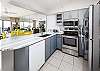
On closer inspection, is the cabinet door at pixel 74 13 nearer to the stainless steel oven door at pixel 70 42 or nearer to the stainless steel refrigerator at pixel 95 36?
the stainless steel oven door at pixel 70 42

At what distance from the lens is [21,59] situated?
5.63ft

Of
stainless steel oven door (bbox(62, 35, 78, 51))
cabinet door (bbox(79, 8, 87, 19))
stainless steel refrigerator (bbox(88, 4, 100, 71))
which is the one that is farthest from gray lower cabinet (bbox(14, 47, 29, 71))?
cabinet door (bbox(79, 8, 87, 19))

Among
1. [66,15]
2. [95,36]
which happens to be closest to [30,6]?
[66,15]

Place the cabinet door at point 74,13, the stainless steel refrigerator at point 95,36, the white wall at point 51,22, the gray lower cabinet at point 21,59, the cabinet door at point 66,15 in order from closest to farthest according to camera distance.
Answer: the gray lower cabinet at point 21,59 < the stainless steel refrigerator at point 95,36 < the cabinet door at point 74,13 < the cabinet door at point 66,15 < the white wall at point 51,22

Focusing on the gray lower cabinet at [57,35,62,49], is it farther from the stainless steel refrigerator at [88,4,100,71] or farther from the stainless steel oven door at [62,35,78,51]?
the stainless steel refrigerator at [88,4,100,71]

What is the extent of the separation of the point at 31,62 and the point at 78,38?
7.85ft

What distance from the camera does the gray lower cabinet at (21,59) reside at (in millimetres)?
1605

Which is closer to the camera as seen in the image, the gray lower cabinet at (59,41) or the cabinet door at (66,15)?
the cabinet door at (66,15)

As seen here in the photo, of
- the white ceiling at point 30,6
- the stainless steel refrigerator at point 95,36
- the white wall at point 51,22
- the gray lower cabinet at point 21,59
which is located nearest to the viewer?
the gray lower cabinet at point 21,59

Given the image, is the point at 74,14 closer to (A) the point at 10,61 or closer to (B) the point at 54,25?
(B) the point at 54,25

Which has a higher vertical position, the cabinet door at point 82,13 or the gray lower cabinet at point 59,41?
the cabinet door at point 82,13

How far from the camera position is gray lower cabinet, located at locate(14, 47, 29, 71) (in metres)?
1.60

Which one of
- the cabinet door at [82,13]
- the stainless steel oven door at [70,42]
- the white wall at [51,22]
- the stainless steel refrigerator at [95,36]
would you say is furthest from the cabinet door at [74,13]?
the stainless steel refrigerator at [95,36]

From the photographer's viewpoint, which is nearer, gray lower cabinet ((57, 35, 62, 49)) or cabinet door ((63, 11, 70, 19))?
cabinet door ((63, 11, 70, 19))
